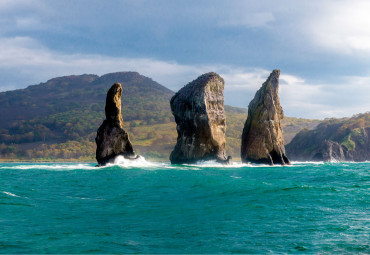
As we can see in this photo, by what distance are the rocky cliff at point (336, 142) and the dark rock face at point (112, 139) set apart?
79.4m

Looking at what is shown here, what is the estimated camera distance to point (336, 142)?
412ft

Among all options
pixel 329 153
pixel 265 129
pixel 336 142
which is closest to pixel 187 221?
pixel 265 129

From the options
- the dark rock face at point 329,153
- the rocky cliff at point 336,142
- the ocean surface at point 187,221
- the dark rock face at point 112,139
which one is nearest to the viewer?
the ocean surface at point 187,221

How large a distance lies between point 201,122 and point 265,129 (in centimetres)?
1336

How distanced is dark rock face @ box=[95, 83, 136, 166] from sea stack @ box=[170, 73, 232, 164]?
57.3 feet

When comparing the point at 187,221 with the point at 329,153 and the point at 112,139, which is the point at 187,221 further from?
the point at 329,153

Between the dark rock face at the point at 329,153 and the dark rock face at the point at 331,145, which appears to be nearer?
the dark rock face at the point at 329,153

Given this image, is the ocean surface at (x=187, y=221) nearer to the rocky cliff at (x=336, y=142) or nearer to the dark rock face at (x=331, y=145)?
the dark rock face at (x=331, y=145)

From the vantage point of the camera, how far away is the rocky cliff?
11925cm

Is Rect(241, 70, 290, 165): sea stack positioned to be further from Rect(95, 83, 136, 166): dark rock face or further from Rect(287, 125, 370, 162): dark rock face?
Rect(287, 125, 370, 162): dark rock face

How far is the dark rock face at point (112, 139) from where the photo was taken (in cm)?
5656

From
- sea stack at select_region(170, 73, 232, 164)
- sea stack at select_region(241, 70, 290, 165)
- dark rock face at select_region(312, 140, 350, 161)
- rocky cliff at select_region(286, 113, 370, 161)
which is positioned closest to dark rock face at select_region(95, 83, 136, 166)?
sea stack at select_region(170, 73, 232, 164)

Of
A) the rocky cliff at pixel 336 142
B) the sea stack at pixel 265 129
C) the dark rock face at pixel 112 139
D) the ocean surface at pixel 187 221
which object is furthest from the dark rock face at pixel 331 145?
the ocean surface at pixel 187 221

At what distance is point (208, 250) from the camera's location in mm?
11031
